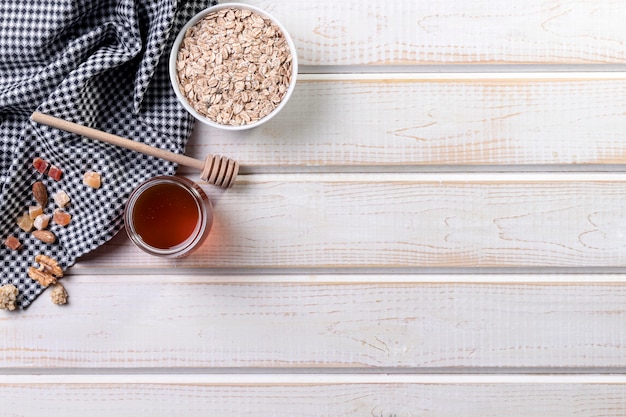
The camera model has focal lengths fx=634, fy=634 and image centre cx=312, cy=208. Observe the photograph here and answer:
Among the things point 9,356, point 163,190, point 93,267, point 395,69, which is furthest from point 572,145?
point 9,356

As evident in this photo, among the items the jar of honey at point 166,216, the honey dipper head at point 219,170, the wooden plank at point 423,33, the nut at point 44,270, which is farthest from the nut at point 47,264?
the wooden plank at point 423,33

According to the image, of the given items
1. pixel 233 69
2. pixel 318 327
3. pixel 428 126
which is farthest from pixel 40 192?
pixel 428 126

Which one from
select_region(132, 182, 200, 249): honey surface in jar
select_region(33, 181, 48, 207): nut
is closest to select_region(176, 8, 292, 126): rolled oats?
select_region(132, 182, 200, 249): honey surface in jar

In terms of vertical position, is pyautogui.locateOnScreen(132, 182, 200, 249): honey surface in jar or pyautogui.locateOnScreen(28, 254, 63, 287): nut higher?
pyautogui.locateOnScreen(132, 182, 200, 249): honey surface in jar

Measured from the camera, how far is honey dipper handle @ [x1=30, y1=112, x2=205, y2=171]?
0.77 meters

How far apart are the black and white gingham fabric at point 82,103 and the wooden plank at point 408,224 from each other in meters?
0.07

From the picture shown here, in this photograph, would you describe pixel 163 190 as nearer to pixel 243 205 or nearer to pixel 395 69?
pixel 243 205

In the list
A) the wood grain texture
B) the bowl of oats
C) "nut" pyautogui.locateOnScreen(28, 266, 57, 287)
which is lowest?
the wood grain texture

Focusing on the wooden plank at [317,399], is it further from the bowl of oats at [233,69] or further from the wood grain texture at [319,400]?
the bowl of oats at [233,69]

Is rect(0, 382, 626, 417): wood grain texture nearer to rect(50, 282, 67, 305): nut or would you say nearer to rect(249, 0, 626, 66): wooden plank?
rect(50, 282, 67, 305): nut

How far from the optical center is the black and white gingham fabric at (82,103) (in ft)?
2.57

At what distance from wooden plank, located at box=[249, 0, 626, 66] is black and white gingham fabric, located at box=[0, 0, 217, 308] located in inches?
5.2

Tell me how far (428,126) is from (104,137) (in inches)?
16.0

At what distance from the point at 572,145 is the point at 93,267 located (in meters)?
0.65
